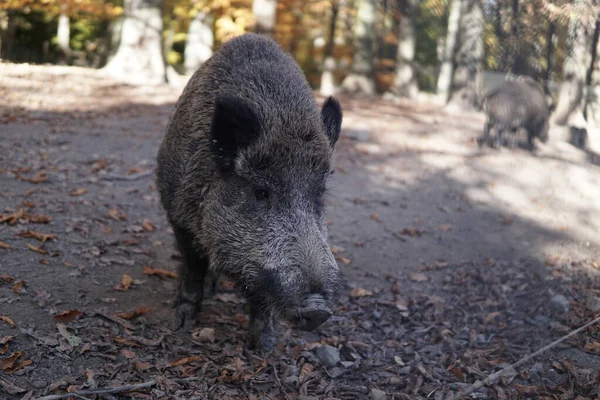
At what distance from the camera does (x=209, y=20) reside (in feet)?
68.0

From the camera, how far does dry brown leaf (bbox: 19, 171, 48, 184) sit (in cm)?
634

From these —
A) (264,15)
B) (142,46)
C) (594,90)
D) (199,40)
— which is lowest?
(594,90)

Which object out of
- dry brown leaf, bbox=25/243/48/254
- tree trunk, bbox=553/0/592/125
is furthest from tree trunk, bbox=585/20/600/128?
dry brown leaf, bbox=25/243/48/254

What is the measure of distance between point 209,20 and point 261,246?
741 inches

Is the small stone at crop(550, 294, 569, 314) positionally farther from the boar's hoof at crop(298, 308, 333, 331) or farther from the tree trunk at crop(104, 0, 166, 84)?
the tree trunk at crop(104, 0, 166, 84)

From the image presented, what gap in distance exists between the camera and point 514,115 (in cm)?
949

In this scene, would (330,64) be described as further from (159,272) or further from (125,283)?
(125,283)

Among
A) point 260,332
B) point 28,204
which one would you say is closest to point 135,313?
point 260,332

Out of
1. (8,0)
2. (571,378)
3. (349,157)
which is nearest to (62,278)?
(571,378)

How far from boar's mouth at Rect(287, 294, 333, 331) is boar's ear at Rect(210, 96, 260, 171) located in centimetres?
118

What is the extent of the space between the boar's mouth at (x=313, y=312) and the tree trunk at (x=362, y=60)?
18324 millimetres

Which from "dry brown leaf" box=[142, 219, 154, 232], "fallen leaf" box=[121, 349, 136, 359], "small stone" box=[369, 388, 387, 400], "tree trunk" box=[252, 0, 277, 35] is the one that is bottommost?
"small stone" box=[369, 388, 387, 400]

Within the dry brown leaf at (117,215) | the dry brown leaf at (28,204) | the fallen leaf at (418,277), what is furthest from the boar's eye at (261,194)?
the dry brown leaf at (28,204)

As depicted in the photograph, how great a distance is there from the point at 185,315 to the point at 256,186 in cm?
140
